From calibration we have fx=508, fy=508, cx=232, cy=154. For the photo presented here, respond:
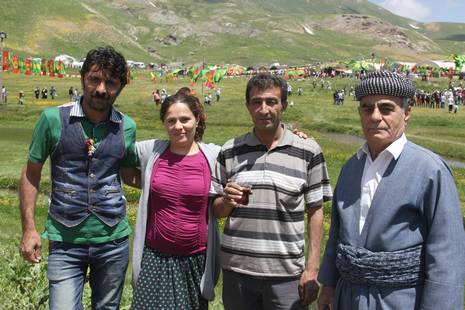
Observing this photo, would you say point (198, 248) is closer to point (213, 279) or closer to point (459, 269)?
point (213, 279)

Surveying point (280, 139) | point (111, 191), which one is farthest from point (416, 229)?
point (111, 191)

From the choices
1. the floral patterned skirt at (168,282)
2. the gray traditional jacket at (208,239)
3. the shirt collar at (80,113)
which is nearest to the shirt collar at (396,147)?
the gray traditional jacket at (208,239)

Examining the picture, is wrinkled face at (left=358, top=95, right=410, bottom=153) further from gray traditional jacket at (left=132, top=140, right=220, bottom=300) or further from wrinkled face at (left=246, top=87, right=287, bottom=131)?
gray traditional jacket at (left=132, top=140, right=220, bottom=300)

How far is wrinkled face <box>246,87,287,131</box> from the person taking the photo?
15.3ft

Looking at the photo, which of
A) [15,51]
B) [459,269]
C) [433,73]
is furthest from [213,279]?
[15,51]

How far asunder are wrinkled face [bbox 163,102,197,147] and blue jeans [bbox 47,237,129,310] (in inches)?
43.5

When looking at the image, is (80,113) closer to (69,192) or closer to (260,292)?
(69,192)

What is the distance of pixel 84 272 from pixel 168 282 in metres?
0.80

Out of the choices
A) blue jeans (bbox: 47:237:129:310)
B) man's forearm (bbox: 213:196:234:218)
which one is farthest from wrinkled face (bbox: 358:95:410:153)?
Result: blue jeans (bbox: 47:237:129:310)

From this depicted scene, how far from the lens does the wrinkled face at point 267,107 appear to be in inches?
184

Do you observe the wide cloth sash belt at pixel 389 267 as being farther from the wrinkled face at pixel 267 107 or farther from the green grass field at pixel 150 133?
the green grass field at pixel 150 133

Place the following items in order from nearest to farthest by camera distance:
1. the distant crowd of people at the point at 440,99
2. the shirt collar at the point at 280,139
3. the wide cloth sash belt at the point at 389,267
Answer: the wide cloth sash belt at the point at 389,267, the shirt collar at the point at 280,139, the distant crowd of people at the point at 440,99

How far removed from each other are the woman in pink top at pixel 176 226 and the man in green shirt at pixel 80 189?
29cm

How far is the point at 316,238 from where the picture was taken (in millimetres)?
4785
